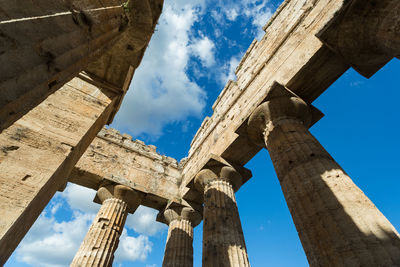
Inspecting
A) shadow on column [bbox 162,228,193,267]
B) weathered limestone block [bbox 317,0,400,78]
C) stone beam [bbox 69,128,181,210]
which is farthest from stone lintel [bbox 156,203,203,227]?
weathered limestone block [bbox 317,0,400,78]

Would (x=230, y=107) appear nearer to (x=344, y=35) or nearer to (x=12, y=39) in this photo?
(x=344, y=35)

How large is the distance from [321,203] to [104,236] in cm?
744

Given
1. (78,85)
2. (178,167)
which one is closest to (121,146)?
(178,167)

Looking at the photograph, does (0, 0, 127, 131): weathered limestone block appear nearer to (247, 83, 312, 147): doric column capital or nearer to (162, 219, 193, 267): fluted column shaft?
(247, 83, 312, 147): doric column capital

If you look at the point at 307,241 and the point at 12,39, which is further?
the point at 307,241

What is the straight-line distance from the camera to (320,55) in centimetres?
564

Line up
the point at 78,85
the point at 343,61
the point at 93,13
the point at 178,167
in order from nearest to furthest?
the point at 93,13 < the point at 78,85 < the point at 343,61 < the point at 178,167

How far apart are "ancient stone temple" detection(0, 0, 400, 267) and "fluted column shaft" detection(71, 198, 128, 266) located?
0.04 m

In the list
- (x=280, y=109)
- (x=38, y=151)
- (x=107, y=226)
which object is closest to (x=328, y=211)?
(x=280, y=109)

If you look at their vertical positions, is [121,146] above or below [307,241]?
above

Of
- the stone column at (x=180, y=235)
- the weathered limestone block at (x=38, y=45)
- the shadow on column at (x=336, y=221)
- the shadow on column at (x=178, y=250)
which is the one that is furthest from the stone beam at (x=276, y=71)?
the weathered limestone block at (x=38, y=45)

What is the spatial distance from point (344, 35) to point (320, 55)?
1019 millimetres

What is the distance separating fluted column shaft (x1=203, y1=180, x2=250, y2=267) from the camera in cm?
603

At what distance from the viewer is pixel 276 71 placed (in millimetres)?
7168
